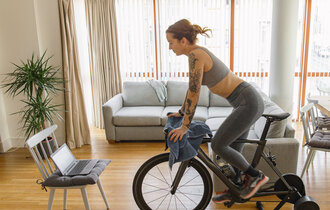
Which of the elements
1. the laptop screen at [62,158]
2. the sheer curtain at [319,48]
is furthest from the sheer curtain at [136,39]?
the laptop screen at [62,158]

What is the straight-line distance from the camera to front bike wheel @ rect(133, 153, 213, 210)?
94.7 inches

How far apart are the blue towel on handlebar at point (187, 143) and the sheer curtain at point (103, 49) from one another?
3142 mm

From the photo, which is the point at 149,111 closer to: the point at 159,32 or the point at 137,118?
the point at 137,118

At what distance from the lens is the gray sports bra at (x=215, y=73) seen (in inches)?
83.4

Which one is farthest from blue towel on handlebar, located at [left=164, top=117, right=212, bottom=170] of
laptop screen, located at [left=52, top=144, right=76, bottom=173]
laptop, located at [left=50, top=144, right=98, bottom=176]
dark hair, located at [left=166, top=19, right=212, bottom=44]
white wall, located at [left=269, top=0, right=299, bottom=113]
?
white wall, located at [left=269, top=0, right=299, bottom=113]

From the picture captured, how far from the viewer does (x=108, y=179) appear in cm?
346

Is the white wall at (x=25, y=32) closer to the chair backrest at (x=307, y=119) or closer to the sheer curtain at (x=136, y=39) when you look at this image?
the sheer curtain at (x=136, y=39)

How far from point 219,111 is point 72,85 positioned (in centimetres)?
217

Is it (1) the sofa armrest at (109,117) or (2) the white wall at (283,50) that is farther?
(1) the sofa armrest at (109,117)

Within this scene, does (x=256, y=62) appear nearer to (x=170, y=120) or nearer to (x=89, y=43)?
(x=89, y=43)

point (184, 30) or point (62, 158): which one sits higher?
point (184, 30)

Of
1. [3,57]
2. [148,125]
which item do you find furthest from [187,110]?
[3,57]

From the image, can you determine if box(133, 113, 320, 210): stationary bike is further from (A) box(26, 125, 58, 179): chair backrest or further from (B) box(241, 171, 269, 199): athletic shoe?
(A) box(26, 125, 58, 179): chair backrest

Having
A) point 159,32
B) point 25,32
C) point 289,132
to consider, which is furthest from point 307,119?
point 25,32
